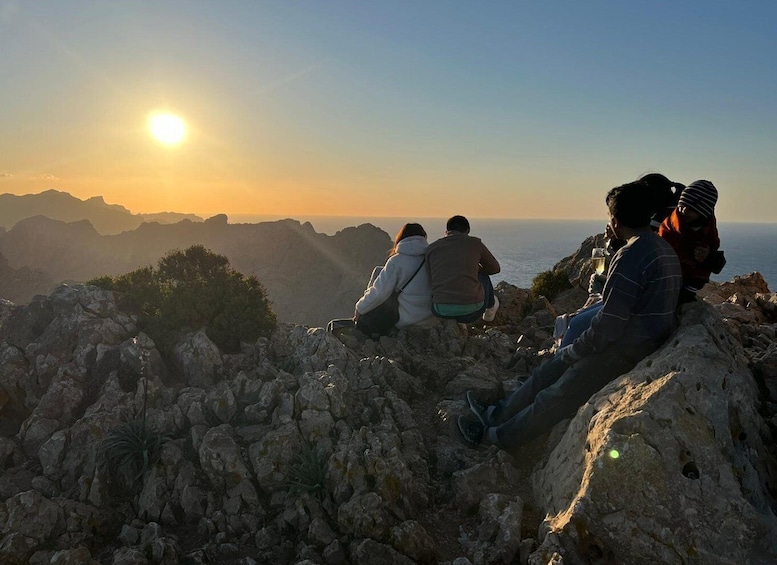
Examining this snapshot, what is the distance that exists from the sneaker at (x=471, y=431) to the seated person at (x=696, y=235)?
10.3ft

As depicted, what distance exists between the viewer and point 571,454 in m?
5.11

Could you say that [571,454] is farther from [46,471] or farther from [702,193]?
[46,471]

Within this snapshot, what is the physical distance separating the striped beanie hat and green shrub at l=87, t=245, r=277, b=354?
8163 mm

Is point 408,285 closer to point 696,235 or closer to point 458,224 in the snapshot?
point 458,224

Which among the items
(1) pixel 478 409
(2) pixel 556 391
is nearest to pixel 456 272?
(1) pixel 478 409

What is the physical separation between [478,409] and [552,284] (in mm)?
15699

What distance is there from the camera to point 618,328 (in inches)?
203

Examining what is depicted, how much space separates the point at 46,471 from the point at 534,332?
33.6 ft

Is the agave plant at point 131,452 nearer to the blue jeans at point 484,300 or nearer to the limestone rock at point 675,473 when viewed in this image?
the limestone rock at point 675,473

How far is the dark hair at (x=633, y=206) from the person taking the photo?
526 centimetres

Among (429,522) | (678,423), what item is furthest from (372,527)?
(678,423)

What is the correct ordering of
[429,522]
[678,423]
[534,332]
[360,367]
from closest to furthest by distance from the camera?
[678,423]
[429,522]
[360,367]
[534,332]

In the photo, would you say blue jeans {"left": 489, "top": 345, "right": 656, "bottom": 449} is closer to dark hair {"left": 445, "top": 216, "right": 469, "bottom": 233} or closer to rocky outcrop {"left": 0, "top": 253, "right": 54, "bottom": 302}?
dark hair {"left": 445, "top": 216, "right": 469, "bottom": 233}

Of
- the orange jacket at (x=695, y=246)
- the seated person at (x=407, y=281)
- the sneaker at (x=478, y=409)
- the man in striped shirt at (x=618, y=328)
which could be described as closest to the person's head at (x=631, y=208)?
the man in striped shirt at (x=618, y=328)
